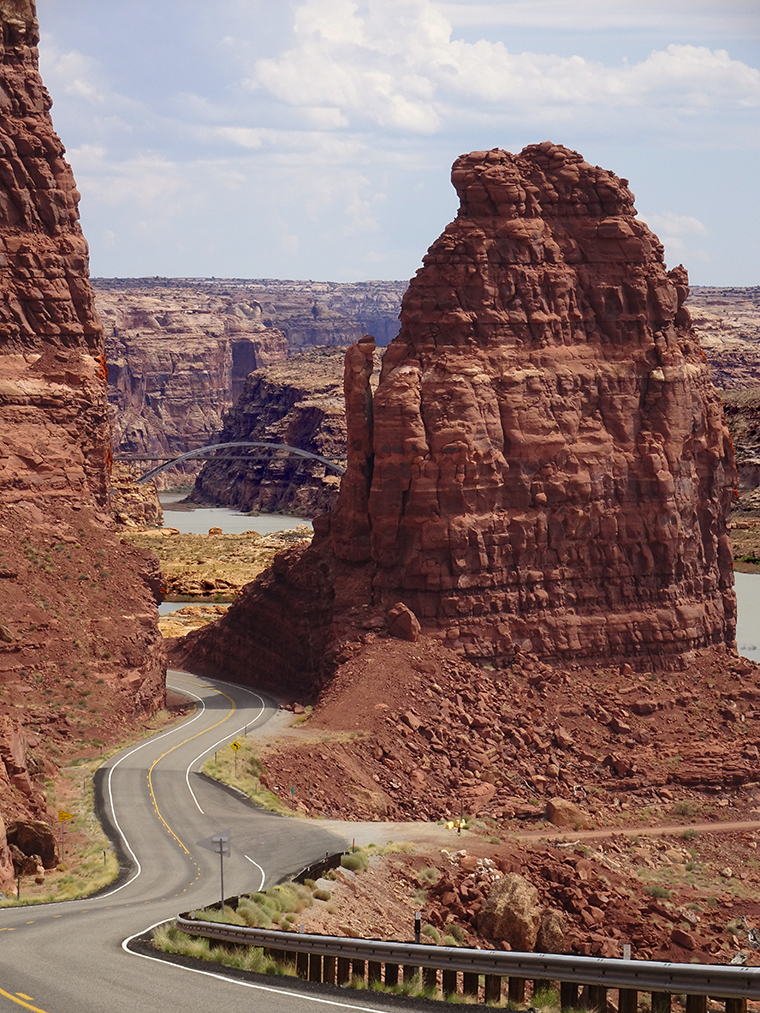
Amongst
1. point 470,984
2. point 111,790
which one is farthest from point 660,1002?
point 111,790

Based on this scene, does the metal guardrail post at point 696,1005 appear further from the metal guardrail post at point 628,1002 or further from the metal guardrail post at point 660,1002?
the metal guardrail post at point 660,1002

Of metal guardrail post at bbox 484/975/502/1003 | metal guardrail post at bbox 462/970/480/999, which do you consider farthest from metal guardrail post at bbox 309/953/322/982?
metal guardrail post at bbox 484/975/502/1003

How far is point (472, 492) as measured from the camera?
6762 centimetres

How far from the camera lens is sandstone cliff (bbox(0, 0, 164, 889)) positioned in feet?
211

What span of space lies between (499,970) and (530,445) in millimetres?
39695

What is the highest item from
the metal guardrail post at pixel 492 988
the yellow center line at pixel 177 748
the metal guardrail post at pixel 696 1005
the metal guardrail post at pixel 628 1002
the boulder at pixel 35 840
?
the metal guardrail post at pixel 696 1005

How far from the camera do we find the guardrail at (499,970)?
1101 inches

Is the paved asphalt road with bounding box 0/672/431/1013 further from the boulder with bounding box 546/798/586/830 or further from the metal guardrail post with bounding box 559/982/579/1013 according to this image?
the boulder with bounding box 546/798/586/830

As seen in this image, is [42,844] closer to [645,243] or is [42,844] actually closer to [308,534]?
[645,243]

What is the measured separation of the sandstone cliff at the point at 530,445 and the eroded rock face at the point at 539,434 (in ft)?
0.27

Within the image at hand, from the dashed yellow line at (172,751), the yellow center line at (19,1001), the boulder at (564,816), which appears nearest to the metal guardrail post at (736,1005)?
the yellow center line at (19,1001)

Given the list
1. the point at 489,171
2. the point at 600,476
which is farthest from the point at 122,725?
the point at 489,171

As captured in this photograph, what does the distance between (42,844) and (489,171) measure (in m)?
36.6

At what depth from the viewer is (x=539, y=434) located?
68938 mm
